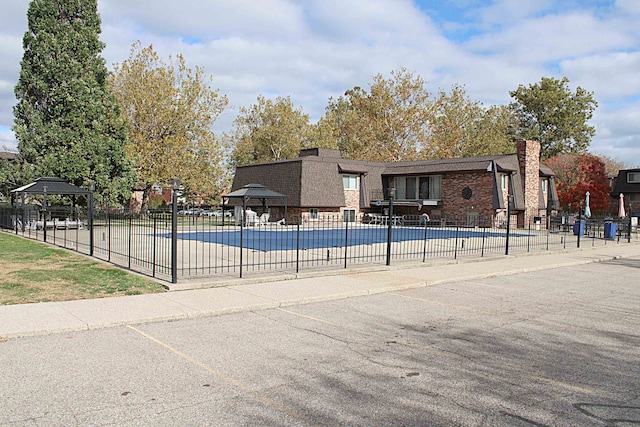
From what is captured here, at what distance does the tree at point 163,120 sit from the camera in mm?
45500

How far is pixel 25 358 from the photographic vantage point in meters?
6.43

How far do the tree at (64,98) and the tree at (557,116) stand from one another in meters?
64.8

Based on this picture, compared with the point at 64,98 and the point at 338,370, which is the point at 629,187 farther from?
the point at 338,370

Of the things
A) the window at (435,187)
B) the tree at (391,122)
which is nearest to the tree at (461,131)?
the tree at (391,122)

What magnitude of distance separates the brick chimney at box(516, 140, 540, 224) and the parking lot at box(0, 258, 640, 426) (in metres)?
38.5

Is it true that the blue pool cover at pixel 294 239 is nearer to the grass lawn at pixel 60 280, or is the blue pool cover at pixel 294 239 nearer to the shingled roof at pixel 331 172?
the grass lawn at pixel 60 280

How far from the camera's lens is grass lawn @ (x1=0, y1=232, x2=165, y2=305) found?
1015 cm

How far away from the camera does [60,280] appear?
38.6ft

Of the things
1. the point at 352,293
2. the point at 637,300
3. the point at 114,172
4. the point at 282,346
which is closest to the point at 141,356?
the point at 282,346

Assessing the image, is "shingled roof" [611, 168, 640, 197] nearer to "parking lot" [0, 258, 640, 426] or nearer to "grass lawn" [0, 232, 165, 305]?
"parking lot" [0, 258, 640, 426]

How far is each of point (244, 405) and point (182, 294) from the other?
609cm

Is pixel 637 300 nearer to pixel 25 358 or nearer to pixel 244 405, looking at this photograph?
pixel 244 405

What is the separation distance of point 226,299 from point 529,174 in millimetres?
42683

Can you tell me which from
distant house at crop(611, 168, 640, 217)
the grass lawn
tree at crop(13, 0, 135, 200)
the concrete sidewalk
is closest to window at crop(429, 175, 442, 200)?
tree at crop(13, 0, 135, 200)
